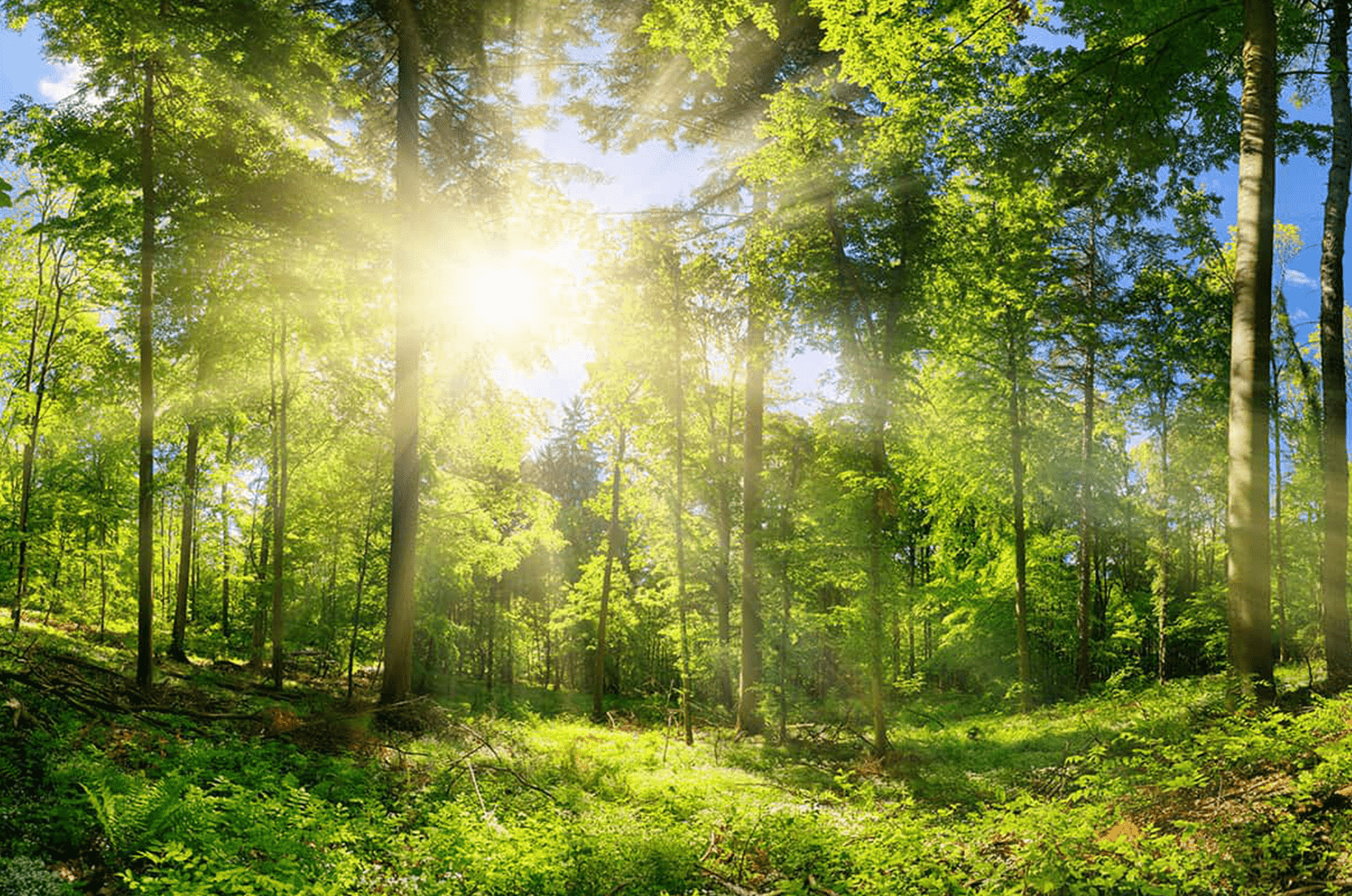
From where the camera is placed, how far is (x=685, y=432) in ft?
57.8

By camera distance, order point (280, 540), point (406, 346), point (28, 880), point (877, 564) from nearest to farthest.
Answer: point (28, 880) → point (877, 564) → point (406, 346) → point (280, 540)

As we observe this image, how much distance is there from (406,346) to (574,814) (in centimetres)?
851

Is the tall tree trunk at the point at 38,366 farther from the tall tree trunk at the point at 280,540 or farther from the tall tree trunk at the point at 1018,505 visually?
the tall tree trunk at the point at 1018,505

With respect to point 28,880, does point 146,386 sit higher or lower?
higher

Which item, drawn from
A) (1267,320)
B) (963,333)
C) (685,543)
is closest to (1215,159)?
(1267,320)

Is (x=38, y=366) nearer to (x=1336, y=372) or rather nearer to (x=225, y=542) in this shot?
(x=225, y=542)

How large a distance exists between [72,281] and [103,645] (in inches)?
367

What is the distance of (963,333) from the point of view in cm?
1802

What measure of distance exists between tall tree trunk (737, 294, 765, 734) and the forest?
101 mm

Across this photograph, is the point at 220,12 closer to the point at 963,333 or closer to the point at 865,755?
the point at 865,755

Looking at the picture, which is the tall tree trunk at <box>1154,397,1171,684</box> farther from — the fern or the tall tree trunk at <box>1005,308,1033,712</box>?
the fern

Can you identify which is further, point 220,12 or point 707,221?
point 707,221

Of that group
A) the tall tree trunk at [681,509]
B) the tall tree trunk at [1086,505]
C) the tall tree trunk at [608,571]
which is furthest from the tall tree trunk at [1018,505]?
the tall tree trunk at [608,571]

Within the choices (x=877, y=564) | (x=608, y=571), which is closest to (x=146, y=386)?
(x=608, y=571)
